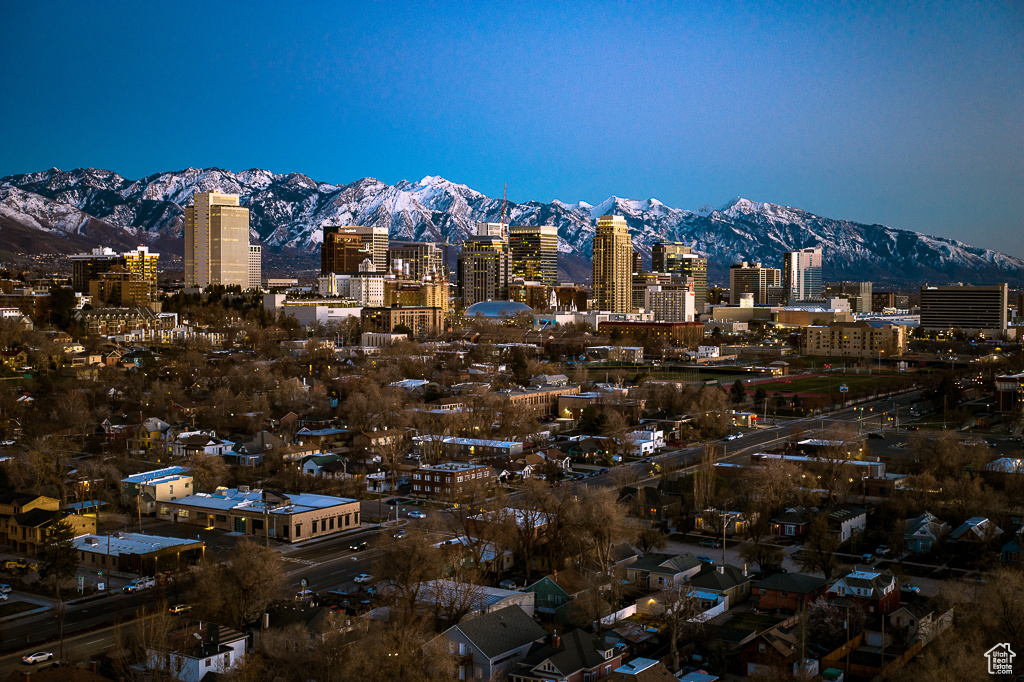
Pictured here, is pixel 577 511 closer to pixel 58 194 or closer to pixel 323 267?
pixel 323 267

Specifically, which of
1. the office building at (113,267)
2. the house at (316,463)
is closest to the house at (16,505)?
the house at (316,463)

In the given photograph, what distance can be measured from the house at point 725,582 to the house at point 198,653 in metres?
6.54

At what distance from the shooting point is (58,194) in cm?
17112

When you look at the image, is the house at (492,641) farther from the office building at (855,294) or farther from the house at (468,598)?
the office building at (855,294)

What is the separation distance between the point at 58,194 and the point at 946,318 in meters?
139

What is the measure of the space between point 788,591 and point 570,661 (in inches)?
175

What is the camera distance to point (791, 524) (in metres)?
19.8

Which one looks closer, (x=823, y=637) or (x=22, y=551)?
(x=823, y=637)

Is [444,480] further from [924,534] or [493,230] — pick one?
[493,230]

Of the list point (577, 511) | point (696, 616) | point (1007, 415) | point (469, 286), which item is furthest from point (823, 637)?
point (469, 286)

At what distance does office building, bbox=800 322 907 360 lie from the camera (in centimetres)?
6212

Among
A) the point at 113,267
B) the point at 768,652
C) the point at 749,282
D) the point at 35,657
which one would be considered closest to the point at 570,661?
the point at 768,652

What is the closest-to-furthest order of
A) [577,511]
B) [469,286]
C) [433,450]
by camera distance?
[577,511] < [433,450] < [469,286]

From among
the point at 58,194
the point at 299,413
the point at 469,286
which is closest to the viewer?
the point at 299,413
